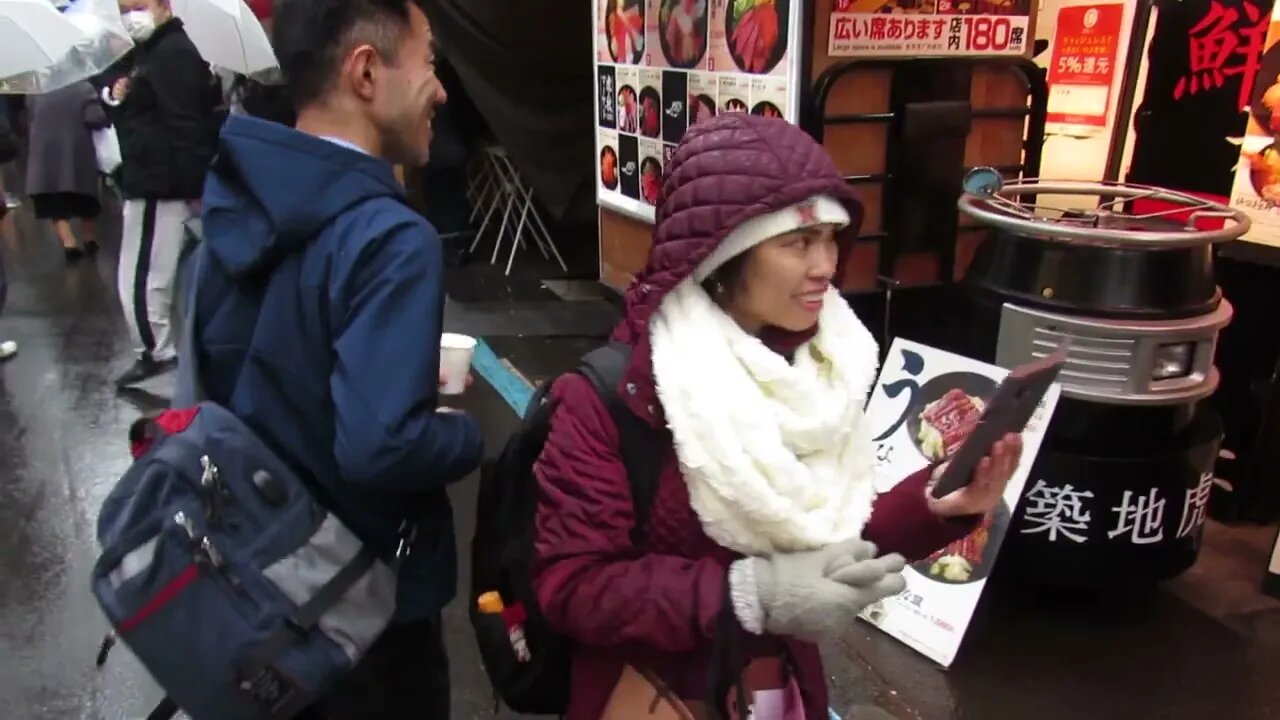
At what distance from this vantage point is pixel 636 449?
1481 millimetres

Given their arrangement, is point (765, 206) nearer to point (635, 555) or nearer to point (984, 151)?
point (635, 555)

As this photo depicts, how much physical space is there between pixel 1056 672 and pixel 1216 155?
312 centimetres

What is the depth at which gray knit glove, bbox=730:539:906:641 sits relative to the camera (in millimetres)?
1357

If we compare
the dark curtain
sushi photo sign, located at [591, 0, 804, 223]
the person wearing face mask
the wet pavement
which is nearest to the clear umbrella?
the person wearing face mask

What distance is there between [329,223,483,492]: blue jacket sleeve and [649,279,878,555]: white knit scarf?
357 mm

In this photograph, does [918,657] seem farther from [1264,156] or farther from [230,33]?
[230,33]

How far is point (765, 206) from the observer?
1.43 metres

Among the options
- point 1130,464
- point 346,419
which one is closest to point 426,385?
point 346,419

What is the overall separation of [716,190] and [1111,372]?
200cm

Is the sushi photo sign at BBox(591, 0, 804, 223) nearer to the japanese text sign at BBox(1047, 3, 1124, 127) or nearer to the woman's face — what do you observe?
the woman's face

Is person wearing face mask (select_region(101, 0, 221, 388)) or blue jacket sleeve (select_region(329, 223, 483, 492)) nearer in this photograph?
blue jacket sleeve (select_region(329, 223, 483, 492))

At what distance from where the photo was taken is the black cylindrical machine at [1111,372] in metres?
2.90

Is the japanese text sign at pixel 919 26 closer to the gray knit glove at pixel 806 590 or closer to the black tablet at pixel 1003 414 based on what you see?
the black tablet at pixel 1003 414

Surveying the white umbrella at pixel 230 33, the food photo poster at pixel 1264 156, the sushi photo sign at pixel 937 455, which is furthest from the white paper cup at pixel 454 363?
the food photo poster at pixel 1264 156
